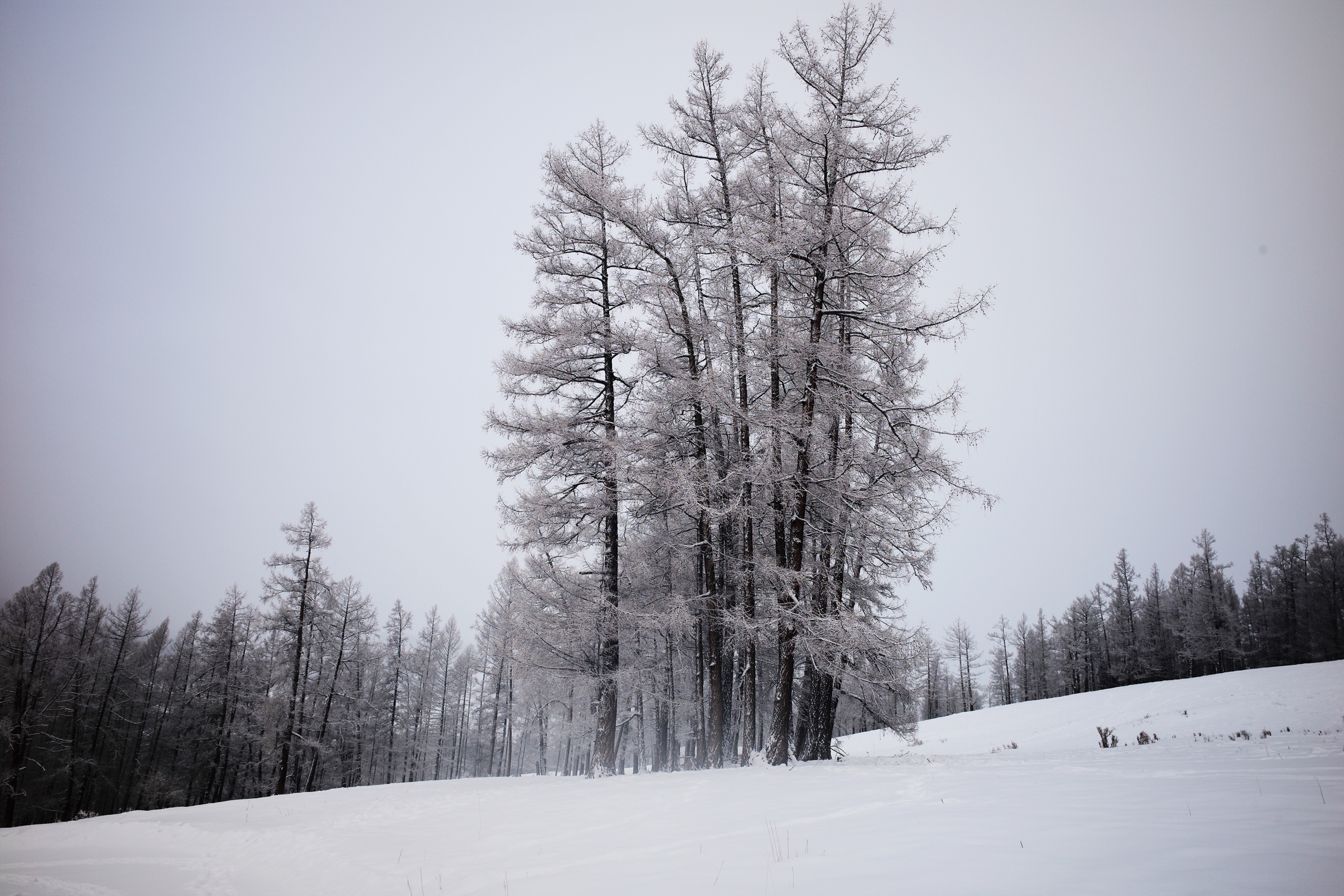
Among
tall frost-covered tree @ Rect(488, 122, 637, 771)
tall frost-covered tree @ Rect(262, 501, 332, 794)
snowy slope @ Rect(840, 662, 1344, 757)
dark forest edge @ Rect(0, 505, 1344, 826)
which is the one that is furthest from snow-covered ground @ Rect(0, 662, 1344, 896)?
→ tall frost-covered tree @ Rect(262, 501, 332, 794)

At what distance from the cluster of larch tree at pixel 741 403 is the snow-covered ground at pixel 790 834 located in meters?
2.55

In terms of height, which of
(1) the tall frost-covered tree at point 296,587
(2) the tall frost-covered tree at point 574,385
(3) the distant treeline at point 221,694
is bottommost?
(3) the distant treeline at point 221,694

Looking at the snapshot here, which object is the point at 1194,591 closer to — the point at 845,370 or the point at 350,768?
the point at 845,370

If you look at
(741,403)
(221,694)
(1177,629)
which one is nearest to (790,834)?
(741,403)

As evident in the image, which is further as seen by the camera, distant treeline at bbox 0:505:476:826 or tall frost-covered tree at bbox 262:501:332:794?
distant treeline at bbox 0:505:476:826

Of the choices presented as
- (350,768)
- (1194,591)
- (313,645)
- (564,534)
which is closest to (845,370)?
(564,534)

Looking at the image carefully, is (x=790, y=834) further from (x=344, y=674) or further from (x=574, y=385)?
(x=344, y=674)

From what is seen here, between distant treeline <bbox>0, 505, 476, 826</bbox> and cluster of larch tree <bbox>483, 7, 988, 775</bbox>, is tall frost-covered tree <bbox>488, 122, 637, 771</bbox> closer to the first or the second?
cluster of larch tree <bbox>483, 7, 988, 775</bbox>

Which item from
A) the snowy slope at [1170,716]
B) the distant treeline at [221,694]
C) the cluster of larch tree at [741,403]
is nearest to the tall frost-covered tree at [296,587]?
the distant treeline at [221,694]

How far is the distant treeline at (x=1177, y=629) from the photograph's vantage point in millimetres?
40812

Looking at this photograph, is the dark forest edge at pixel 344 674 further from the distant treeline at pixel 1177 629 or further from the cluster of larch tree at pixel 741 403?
the cluster of larch tree at pixel 741 403

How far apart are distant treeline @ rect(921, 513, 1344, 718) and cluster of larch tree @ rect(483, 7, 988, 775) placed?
3008cm

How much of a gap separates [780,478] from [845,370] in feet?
7.93

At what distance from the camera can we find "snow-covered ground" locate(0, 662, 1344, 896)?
317cm
